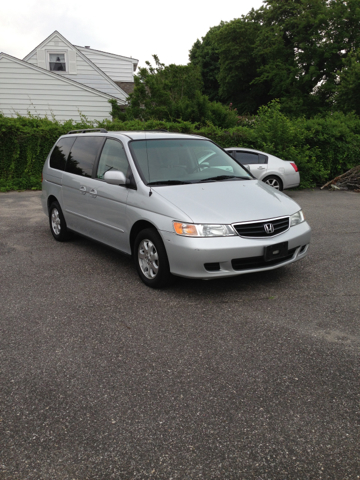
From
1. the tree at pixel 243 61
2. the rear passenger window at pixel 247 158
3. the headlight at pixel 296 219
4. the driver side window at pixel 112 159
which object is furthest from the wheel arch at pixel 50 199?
the tree at pixel 243 61

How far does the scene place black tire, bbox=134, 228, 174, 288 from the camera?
4914 millimetres

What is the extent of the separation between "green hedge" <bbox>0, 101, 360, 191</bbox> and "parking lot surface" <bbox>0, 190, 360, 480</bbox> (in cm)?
1014

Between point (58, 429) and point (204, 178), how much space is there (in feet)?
12.1

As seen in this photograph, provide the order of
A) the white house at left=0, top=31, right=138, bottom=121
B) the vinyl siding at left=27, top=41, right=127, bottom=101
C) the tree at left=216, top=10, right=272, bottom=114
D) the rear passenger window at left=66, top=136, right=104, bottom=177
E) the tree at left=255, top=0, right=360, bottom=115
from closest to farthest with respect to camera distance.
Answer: the rear passenger window at left=66, top=136, right=104, bottom=177
the white house at left=0, top=31, right=138, bottom=121
the vinyl siding at left=27, top=41, right=127, bottom=101
the tree at left=255, top=0, right=360, bottom=115
the tree at left=216, top=10, right=272, bottom=114

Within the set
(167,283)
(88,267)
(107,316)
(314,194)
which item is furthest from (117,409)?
(314,194)

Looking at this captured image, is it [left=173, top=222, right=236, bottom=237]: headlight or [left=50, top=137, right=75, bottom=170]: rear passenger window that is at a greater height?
[left=50, top=137, right=75, bottom=170]: rear passenger window

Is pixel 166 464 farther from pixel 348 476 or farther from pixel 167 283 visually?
pixel 167 283

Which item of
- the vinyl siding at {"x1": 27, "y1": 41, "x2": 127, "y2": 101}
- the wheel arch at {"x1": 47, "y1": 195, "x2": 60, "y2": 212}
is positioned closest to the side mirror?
the wheel arch at {"x1": 47, "y1": 195, "x2": 60, "y2": 212}

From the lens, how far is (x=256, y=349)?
3693 mm

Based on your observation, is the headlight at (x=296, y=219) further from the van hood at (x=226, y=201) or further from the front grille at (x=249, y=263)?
the front grille at (x=249, y=263)

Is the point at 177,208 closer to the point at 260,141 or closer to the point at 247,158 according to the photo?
the point at 247,158

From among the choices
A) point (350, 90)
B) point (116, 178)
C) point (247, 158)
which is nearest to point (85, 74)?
point (247, 158)

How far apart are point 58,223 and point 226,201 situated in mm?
3603

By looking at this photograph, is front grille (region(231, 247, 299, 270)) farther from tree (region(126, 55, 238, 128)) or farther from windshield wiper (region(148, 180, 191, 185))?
tree (region(126, 55, 238, 128))
